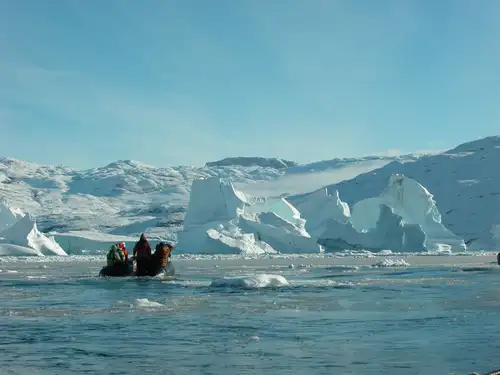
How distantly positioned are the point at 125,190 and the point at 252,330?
157 m

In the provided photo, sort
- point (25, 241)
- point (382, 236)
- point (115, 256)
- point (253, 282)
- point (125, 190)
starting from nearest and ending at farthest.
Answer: point (253, 282)
point (115, 256)
point (25, 241)
point (382, 236)
point (125, 190)

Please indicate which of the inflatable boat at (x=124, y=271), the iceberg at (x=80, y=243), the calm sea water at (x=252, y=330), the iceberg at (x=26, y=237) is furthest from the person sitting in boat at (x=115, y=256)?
the iceberg at (x=80, y=243)

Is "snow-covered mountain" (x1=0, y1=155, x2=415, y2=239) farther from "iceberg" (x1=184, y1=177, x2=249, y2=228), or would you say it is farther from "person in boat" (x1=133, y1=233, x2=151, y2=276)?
"person in boat" (x1=133, y1=233, x2=151, y2=276)

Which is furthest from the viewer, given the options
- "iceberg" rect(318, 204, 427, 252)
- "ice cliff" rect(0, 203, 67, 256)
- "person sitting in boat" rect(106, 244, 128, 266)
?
"iceberg" rect(318, 204, 427, 252)

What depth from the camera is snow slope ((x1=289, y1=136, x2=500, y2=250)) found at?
8044cm

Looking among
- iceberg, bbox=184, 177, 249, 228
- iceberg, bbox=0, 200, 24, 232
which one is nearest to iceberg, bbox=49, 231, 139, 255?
iceberg, bbox=0, 200, 24, 232

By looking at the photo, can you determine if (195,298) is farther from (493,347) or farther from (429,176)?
(429,176)

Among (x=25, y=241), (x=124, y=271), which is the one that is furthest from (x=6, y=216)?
(x=124, y=271)

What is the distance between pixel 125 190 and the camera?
16438 centimetres

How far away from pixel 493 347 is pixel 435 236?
152 ft

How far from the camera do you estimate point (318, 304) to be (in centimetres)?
1353

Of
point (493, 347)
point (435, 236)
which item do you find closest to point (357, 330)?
point (493, 347)

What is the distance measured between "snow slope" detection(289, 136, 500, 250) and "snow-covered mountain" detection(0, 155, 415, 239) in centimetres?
2893

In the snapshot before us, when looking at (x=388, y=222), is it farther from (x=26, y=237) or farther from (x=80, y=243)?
A: (x=80, y=243)
